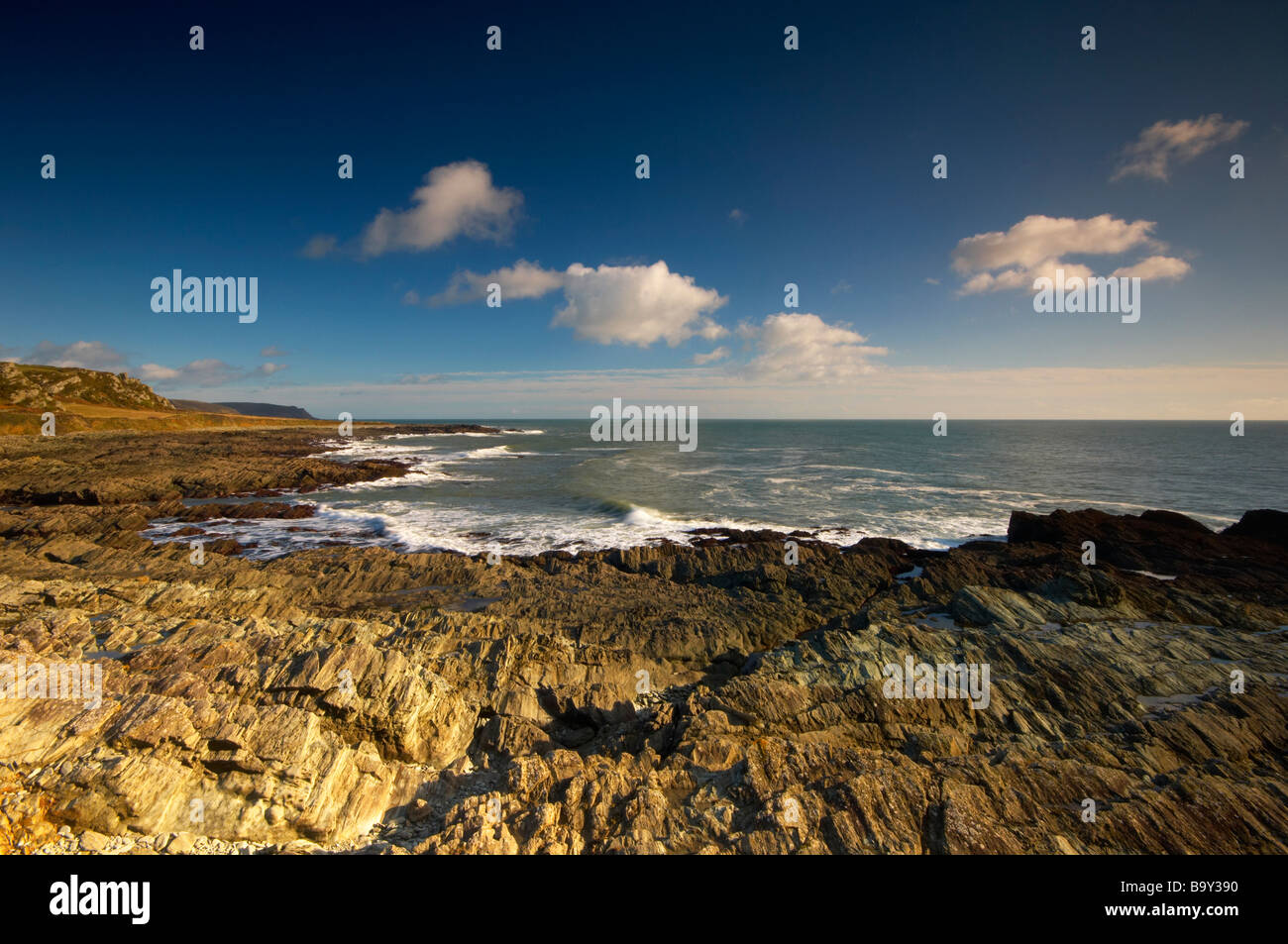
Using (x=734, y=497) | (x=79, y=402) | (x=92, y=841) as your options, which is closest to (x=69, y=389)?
(x=79, y=402)

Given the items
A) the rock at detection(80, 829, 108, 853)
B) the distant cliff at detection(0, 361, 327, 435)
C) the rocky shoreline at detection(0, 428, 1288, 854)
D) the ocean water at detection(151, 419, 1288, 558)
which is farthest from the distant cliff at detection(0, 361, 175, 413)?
the rock at detection(80, 829, 108, 853)

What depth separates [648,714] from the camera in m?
8.93

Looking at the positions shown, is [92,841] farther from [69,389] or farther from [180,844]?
[69,389]

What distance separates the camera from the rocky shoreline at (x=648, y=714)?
5633mm

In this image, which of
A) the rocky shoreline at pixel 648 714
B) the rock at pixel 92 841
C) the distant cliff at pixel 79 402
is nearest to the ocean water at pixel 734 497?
the rocky shoreline at pixel 648 714

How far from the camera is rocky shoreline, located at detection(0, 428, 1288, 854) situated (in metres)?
5.63

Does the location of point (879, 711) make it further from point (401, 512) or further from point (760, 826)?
point (401, 512)

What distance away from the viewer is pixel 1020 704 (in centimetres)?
894

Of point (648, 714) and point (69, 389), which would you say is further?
point (69, 389)
